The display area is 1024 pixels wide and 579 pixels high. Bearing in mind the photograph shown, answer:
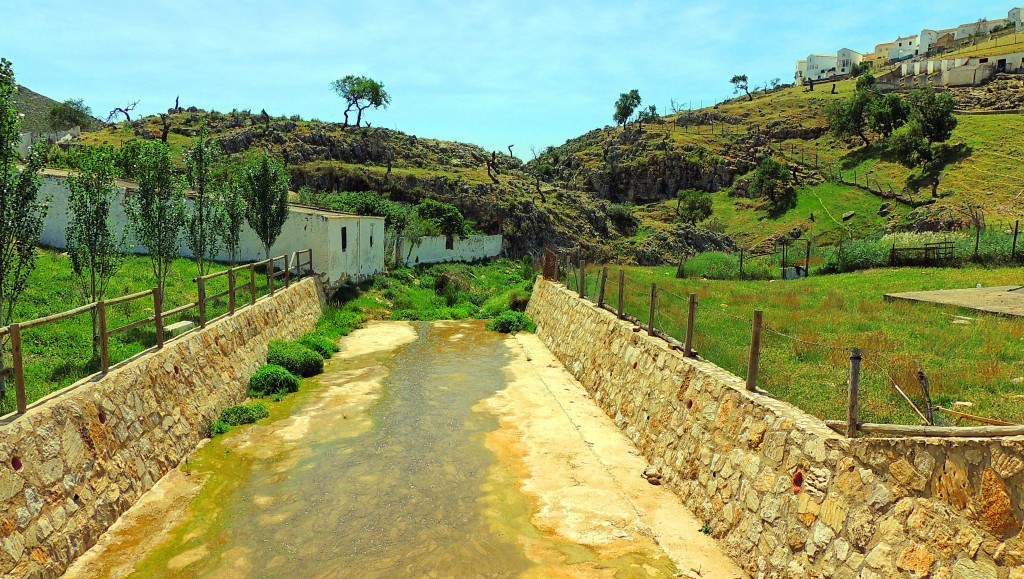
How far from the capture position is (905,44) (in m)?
152

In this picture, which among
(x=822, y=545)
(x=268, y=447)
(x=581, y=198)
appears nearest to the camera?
(x=822, y=545)

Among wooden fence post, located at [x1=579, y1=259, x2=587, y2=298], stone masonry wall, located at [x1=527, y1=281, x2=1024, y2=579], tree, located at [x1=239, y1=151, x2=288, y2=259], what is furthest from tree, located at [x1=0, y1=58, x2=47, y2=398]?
wooden fence post, located at [x1=579, y1=259, x2=587, y2=298]

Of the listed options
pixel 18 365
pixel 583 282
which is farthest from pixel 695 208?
pixel 18 365

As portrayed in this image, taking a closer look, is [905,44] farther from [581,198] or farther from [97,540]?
[97,540]

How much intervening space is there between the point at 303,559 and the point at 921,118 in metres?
87.0

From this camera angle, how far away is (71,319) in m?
15.3

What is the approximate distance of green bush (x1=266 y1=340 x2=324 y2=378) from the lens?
19016 millimetres

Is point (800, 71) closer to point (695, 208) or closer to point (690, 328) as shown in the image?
point (695, 208)

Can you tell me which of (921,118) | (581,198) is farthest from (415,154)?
(921,118)

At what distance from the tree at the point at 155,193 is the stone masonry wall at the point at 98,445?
15.2 ft

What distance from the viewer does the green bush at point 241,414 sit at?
1441cm

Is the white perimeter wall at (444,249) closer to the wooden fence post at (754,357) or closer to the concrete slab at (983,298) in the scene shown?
the concrete slab at (983,298)

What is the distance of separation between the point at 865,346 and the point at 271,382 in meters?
15.2

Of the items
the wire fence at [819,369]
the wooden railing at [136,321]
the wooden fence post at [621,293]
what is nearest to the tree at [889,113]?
the wire fence at [819,369]
